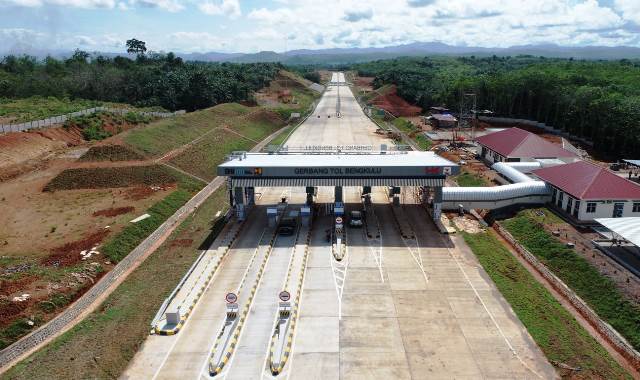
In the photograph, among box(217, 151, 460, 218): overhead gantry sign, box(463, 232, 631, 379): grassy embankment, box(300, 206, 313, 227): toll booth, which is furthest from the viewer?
box(300, 206, 313, 227): toll booth

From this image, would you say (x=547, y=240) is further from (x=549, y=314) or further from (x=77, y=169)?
(x=77, y=169)

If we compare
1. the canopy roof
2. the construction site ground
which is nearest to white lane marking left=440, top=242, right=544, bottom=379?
the canopy roof

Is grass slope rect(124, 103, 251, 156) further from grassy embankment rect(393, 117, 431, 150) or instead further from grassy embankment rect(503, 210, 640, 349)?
grassy embankment rect(503, 210, 640, 349)

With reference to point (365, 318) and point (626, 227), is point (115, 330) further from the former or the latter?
point (626, 227)

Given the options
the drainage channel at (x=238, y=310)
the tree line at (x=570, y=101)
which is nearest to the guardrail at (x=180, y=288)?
the drainage channel at (x=238, y=310)

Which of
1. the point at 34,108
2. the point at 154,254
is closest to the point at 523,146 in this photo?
the point at 154,254

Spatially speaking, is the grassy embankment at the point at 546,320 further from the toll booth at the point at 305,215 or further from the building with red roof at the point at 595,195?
the toll booth at the point at 305,215
